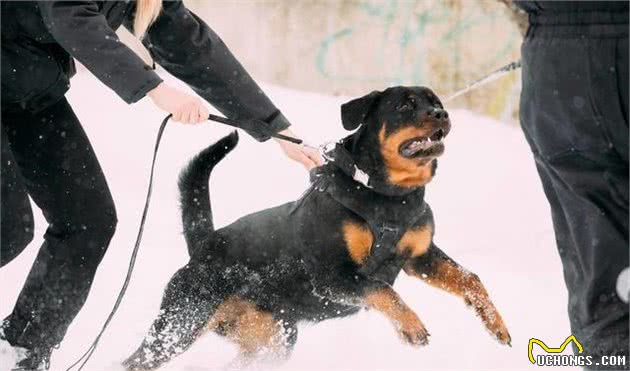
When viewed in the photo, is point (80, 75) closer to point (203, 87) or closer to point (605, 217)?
point (203, 87)

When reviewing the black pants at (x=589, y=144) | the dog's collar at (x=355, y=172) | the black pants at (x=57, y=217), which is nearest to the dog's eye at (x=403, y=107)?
the dog's collar at (x=355, y=172)

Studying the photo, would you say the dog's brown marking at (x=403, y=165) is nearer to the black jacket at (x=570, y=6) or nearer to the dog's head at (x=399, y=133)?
the dog's head at (x=399, y=133)

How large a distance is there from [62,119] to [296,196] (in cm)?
363

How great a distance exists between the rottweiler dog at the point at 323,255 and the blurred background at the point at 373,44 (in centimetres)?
417

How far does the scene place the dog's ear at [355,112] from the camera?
3.00m

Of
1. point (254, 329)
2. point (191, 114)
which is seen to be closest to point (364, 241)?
point (254, 329)

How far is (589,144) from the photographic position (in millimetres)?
1889

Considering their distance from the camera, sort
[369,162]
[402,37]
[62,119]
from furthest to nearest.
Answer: [402,37] → [369,162] → [62,119]

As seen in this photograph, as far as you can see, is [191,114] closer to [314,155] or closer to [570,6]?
[314,155]

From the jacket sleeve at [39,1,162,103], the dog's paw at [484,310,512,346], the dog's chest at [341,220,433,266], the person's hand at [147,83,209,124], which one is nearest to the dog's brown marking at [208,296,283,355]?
the dog's chest at [341,220,433,266]

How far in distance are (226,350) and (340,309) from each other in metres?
0.68

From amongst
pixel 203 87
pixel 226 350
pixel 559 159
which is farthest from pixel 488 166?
pixel 559 159

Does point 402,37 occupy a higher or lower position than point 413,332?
lower

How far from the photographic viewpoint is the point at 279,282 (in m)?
3.03
